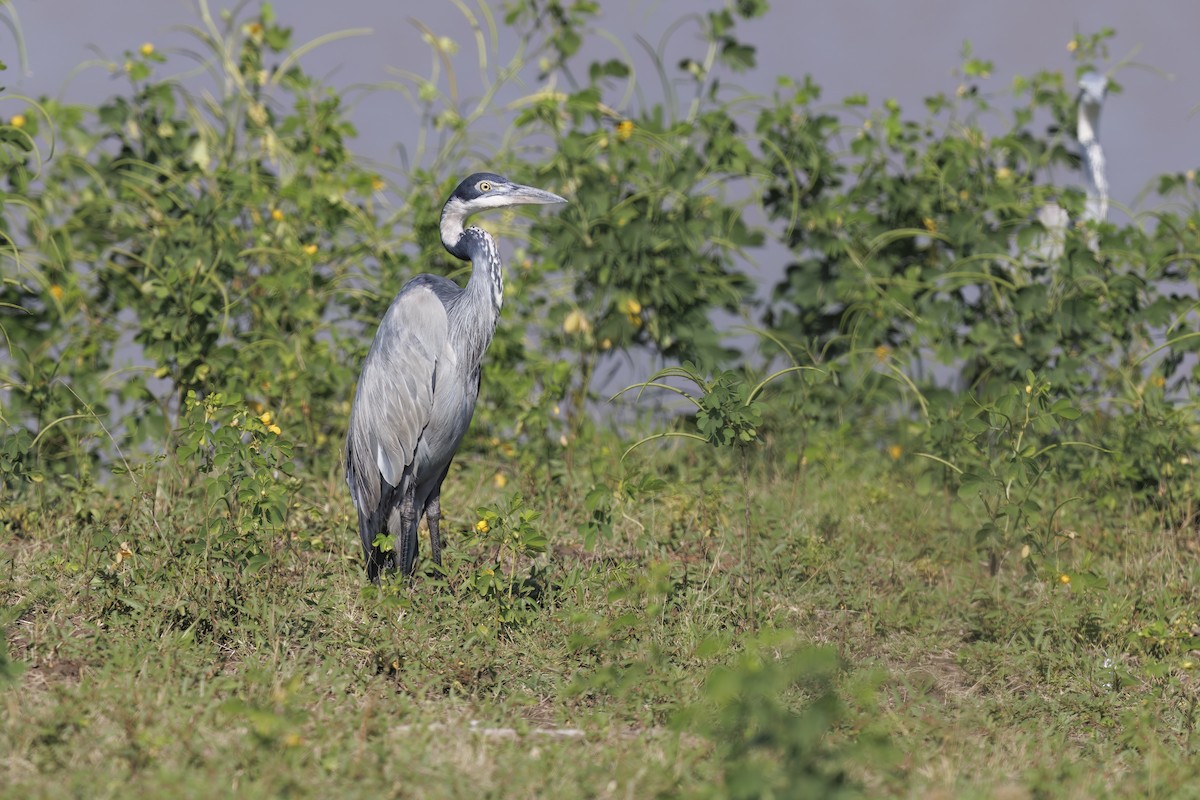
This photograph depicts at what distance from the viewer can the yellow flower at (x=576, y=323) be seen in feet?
23.1

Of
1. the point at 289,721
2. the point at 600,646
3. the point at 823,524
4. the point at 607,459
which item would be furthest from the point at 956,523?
the point at 289,721

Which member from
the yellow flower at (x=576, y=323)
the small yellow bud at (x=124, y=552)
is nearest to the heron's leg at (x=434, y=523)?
the small yellow bud at (x=124, y=552)

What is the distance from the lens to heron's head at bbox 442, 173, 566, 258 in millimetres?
5234

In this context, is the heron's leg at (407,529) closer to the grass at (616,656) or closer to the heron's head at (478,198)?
the grass at (616,656)

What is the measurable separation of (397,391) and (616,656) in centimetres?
135

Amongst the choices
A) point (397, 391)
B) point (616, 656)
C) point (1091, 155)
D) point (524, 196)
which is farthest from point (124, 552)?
point (1091, 155)

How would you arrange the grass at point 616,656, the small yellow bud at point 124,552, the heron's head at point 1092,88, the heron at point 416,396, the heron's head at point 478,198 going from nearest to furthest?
1. the grass at point 616,656
2. the small yellow bud at point 124,552
3. the heron at point 416,396
4. the heron's head at point 478,198
5. the heron's head at point 1092,88

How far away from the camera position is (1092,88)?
25.3 ft

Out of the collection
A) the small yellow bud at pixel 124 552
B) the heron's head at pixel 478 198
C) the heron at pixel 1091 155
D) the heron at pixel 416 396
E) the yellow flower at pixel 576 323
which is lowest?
the small yellow bud at pixel 124 552

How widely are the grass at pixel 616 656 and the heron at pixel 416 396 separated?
24cm

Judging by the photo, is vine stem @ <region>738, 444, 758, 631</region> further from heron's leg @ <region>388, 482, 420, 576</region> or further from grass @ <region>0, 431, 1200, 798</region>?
heron's leg @ <region>388, 482, 420, 576</region>

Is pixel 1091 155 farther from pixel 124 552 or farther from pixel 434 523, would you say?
pixel 124 552

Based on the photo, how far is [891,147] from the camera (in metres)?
7.43

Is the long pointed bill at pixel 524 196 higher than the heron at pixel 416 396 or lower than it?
higher
